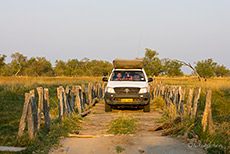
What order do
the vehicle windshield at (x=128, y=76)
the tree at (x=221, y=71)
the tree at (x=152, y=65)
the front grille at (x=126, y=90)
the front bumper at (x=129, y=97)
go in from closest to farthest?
1. the front bumper at (x=129, y=97)
2. the front grille at (x=126, y=90)
3. the vehicle windshield at (x=128, y=76)
4. the tree at (x=152, y=65)
5. the tree at (x=221, y=71)

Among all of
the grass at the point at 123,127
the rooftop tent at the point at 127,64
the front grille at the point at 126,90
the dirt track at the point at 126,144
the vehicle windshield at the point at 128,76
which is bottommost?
the dirt track at the point at 126,144

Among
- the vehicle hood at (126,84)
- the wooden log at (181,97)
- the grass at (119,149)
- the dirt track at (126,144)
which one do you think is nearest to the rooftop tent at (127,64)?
the vehicle hood at (126,84)

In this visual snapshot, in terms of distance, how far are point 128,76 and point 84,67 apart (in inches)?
2675

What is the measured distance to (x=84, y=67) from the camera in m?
79.2

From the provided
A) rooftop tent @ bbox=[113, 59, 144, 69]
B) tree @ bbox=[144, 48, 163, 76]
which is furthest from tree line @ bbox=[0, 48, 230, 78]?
rooftop tent @ bbox=[113, 59, 144, 69]

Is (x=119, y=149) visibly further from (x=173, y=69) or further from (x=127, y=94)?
(x=173, y=69)

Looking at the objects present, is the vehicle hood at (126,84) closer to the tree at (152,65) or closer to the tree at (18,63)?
the tree at (152,65)

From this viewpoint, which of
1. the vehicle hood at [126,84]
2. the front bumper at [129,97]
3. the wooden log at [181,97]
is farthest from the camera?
the vehicle hood at [126,84]

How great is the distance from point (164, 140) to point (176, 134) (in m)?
0.67

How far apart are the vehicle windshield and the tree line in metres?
25.5

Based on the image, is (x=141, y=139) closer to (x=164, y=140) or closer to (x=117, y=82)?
(x=164, y=140)

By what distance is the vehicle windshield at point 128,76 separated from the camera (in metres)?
11.9

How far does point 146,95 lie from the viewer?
10.7 meters

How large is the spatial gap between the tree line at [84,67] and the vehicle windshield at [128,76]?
25.5 meters
